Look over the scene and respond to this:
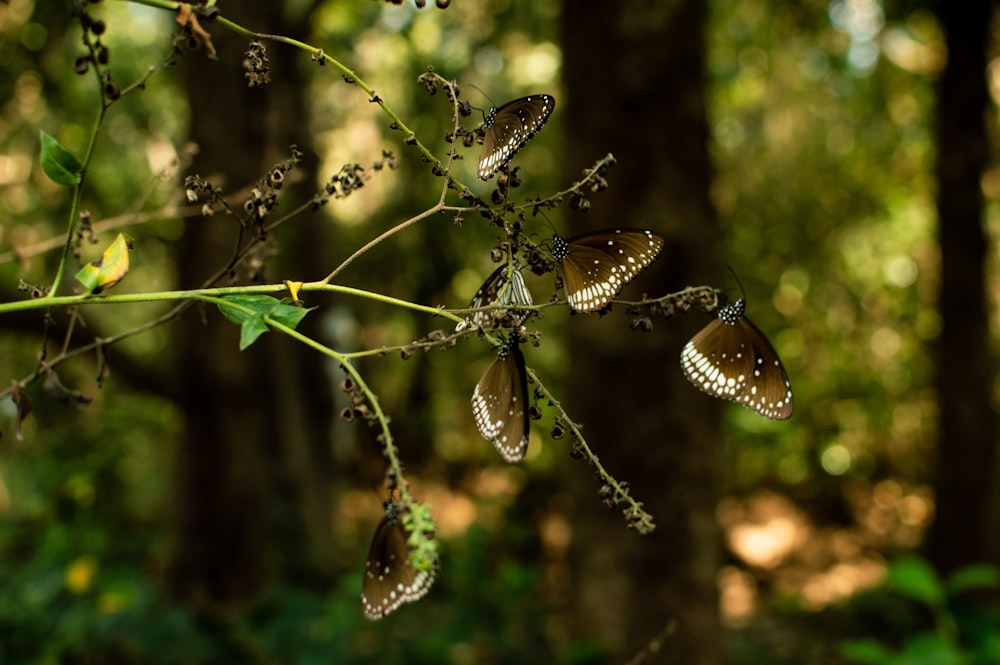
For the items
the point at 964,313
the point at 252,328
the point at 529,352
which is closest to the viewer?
the point at 252,328

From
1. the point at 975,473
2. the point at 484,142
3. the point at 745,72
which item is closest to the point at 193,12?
the point at 484,142

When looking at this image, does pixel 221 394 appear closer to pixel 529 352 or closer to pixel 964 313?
pixel 529 352

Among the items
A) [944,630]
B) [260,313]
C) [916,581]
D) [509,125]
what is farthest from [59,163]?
[944,630]

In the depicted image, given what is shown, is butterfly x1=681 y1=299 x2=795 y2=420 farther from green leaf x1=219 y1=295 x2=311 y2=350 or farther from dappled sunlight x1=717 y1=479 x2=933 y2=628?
dappled sunlight x1=717 y1=479 x2=933 y2=628

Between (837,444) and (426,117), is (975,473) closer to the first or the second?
(837,444)

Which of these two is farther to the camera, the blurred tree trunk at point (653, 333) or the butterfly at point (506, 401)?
the blurred tree trunk at point (653, 333)

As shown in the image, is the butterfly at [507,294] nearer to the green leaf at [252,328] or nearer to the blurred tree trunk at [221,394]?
the green leaf at [252,328]

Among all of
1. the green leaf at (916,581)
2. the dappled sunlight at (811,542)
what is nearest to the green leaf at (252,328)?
the green leaf at (916,581)
